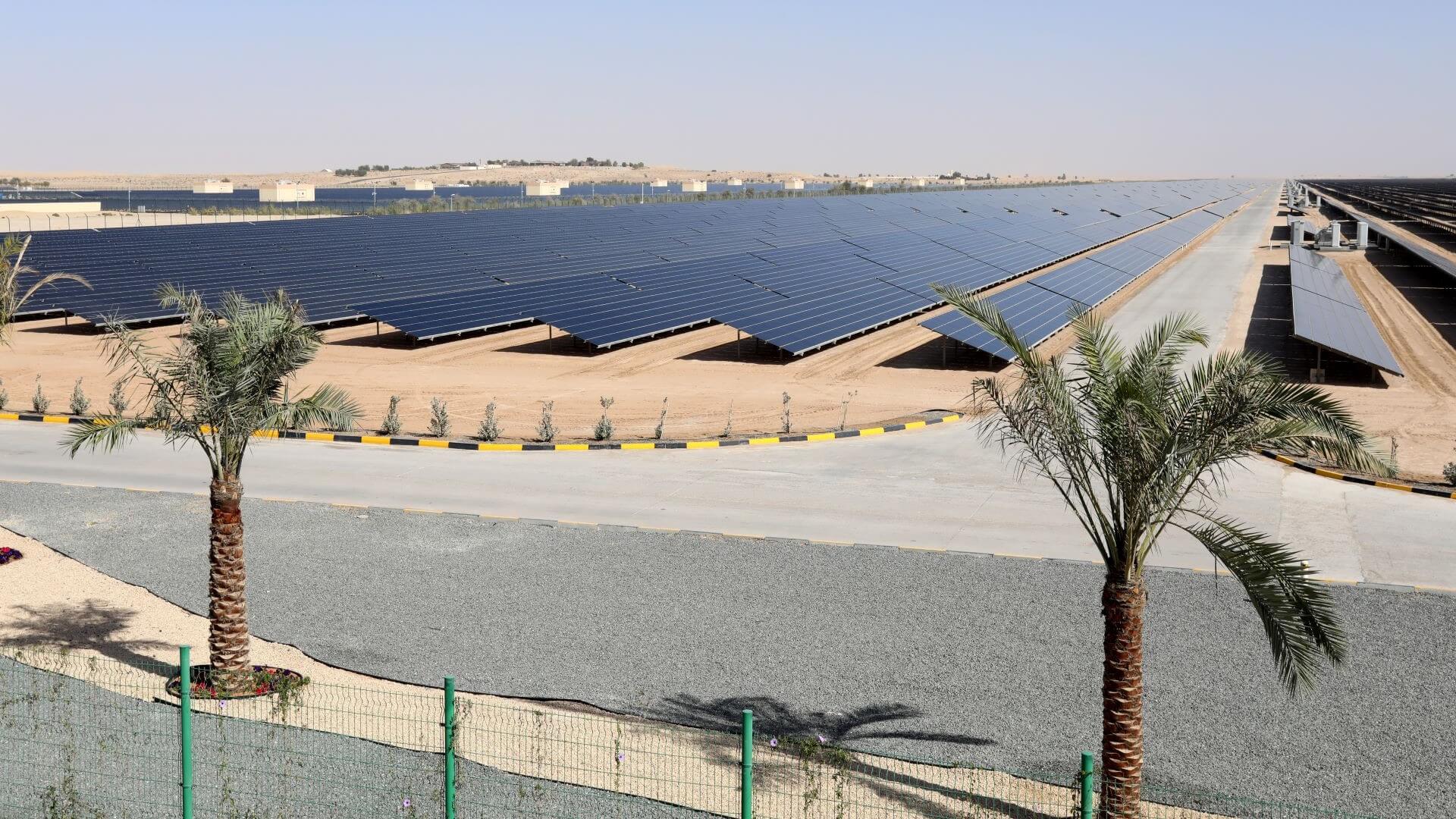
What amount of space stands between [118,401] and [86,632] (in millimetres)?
13784

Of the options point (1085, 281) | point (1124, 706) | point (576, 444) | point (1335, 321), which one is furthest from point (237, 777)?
point (1085, 281)

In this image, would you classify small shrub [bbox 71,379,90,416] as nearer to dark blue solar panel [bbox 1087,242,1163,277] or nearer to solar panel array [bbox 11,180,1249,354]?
solar panel array [bbox 11,180,1249,354]

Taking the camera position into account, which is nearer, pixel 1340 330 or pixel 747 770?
pixel 747 770

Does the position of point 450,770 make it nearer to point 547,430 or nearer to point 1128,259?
point 547,430

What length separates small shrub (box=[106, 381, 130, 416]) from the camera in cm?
2627

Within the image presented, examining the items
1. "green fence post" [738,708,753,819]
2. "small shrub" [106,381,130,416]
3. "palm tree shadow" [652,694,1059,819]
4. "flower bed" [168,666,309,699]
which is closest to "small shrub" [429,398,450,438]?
"small shrub" [106,381,130,416]

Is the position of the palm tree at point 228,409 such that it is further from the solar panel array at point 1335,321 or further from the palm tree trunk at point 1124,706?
the solar panel array at point 1335,321

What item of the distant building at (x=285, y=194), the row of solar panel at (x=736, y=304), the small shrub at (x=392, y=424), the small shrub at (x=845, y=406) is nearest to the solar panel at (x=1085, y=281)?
the row of solar panel at (x=736, y=304)

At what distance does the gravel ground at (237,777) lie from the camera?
1030 centimetres

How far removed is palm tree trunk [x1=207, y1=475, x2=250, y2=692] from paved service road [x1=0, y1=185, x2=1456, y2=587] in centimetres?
763

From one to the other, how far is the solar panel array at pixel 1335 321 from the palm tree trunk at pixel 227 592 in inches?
1073

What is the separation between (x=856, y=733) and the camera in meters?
12.3

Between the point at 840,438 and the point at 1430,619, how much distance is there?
12.7 meters

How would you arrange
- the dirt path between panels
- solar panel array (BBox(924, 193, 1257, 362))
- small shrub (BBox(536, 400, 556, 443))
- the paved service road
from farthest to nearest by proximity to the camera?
solar panel array (BBox(924, 193, 1257, 362)) → small shrub (BBox(536, 400, 556, 443)) → the paved service road → the dirt path between panels
